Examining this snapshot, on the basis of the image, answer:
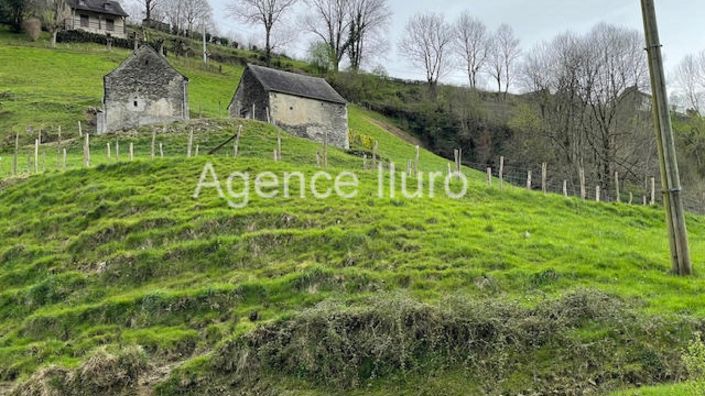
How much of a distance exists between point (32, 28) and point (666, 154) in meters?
67.5

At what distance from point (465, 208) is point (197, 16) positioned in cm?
8333

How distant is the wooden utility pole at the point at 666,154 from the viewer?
1462 cm

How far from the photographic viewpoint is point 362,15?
85.8 meters

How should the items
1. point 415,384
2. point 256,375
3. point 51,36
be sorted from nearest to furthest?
point 415,384 < point 256,375 < point 51,36

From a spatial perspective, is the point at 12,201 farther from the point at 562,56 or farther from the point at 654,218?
the point at 562,56

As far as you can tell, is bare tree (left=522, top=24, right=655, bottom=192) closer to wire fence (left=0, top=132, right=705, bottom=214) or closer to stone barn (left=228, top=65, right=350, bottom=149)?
wire fence (left=0, top=132, right=705, bottom=214)

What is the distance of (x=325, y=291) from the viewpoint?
14.9 m

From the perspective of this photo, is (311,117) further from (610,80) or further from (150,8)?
(150,8)

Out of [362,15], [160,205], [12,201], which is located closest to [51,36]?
[362,15]

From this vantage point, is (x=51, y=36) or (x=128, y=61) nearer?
(x=128, y=61)

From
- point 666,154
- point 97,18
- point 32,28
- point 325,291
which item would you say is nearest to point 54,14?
point 97,18

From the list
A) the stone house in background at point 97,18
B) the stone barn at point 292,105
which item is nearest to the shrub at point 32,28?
the stone house in background at point 97,18

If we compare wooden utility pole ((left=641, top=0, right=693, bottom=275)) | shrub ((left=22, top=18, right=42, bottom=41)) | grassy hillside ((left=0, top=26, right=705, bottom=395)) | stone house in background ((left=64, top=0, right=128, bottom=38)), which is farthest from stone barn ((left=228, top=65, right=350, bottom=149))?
stone house in background ((left=64, top=0, right=128, bottom=38))

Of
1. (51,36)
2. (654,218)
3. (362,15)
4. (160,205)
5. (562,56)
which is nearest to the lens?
(160,205)
